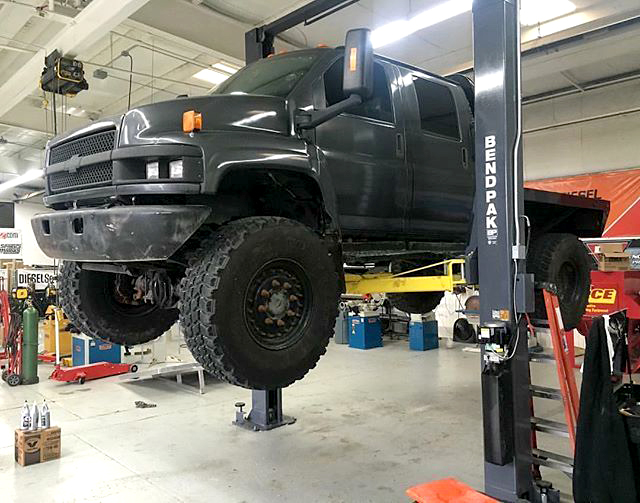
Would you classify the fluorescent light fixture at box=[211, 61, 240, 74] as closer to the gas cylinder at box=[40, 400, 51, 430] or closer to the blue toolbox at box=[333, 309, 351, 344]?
the blue toolbox at box=[333, 309, 351, 344]

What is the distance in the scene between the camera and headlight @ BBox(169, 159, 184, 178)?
234 cm

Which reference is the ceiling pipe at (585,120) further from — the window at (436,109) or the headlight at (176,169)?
the headlight at (176,169)

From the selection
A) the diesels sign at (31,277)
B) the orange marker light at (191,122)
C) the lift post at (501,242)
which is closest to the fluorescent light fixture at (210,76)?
the diesels sign at (31,277)

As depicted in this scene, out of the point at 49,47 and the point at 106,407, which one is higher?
the point at 49,47

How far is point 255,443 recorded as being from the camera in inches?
212

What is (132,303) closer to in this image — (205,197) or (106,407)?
(205,197)

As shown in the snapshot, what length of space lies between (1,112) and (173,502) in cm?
752

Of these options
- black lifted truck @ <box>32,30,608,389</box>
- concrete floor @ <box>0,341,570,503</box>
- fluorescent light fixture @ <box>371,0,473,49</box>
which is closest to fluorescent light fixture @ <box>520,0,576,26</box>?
fluorescent light fixture @ <box>371,0,473,49</box>

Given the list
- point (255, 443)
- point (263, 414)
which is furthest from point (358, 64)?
point (263, 414)

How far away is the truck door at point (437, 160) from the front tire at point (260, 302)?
860mm

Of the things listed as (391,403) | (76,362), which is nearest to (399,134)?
(391,403)

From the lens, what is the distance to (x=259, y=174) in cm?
271

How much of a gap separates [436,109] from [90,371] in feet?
21.4

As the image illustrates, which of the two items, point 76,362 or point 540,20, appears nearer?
point 540,20
